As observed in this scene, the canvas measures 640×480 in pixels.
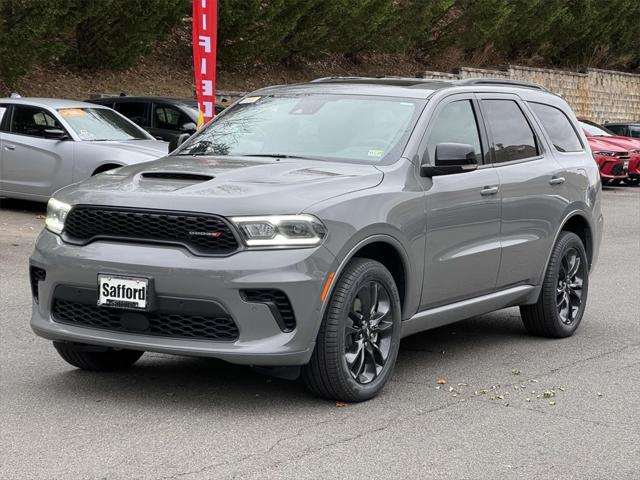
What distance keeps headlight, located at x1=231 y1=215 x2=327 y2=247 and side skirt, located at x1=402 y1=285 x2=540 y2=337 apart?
1.12m

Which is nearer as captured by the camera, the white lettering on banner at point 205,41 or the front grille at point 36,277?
the front grille at point 36,277

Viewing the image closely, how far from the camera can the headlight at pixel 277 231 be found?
5.67m

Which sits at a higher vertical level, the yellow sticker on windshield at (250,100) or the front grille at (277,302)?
the yellow sticker on windshield at (250,100)

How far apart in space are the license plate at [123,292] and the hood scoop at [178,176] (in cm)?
69

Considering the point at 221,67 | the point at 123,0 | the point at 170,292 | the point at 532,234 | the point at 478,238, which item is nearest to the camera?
the point at 170,292

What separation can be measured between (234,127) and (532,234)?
2.12 m

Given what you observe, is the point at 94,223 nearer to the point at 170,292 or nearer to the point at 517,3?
the point at 170,292

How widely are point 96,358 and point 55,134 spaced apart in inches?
358

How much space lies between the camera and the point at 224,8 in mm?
27016

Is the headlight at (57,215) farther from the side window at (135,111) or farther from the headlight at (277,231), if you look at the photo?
the side window at (135,111)

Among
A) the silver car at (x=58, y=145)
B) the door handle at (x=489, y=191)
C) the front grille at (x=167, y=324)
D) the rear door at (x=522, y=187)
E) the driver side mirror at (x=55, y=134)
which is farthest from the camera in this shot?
the driver side mirror at (x=55, y=134)

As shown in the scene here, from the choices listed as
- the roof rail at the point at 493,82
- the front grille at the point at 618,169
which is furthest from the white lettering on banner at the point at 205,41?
the front grille at the point at 618,169

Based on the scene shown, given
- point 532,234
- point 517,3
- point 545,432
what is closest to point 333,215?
point 545,432

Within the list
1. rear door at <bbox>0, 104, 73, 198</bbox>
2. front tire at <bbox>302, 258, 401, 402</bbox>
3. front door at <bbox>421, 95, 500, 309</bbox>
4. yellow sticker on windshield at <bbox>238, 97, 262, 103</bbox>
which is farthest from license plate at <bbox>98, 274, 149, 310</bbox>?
rear door at <bbox>0, 104, 73, 198</bbox>
